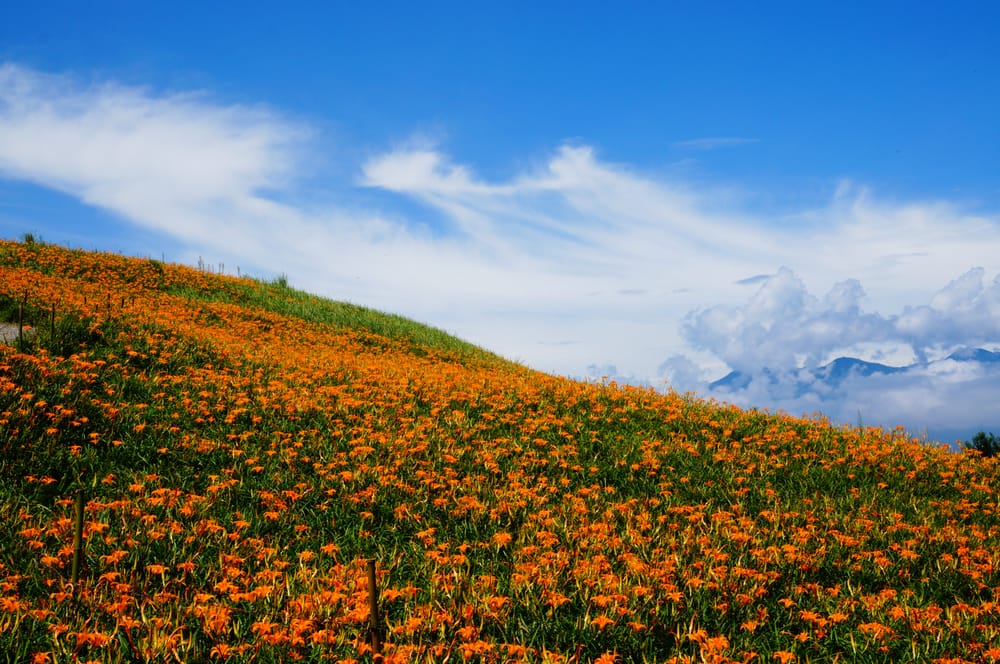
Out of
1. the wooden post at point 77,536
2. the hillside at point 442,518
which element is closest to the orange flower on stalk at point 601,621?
the hillside at point 442,518

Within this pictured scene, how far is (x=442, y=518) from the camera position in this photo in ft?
22.3

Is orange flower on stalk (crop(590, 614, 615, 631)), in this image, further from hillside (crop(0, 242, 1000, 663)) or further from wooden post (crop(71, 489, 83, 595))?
wooden post (crop(71, 489, 83, 595))

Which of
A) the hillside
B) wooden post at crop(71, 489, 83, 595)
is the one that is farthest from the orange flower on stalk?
wooden post at crop(71, 489, 83, 595)

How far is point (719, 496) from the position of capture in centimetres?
816

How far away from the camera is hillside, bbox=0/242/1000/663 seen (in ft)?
14.6

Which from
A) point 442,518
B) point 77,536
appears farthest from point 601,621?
point 77,536

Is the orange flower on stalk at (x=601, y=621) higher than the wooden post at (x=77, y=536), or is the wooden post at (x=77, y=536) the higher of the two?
the wooden post at (x=77, y=536)

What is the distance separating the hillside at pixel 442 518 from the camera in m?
Answer: 4.44

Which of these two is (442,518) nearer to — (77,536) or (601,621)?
(601,621)

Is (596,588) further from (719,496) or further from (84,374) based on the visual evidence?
(84,374)

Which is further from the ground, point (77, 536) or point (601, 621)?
point (77, 536)

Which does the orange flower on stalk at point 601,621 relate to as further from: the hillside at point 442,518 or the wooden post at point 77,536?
the wooden post at point 77,536

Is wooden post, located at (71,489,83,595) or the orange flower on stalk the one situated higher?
wooden post, located at (71,489,83,595)

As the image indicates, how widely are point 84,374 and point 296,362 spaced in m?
3.76
